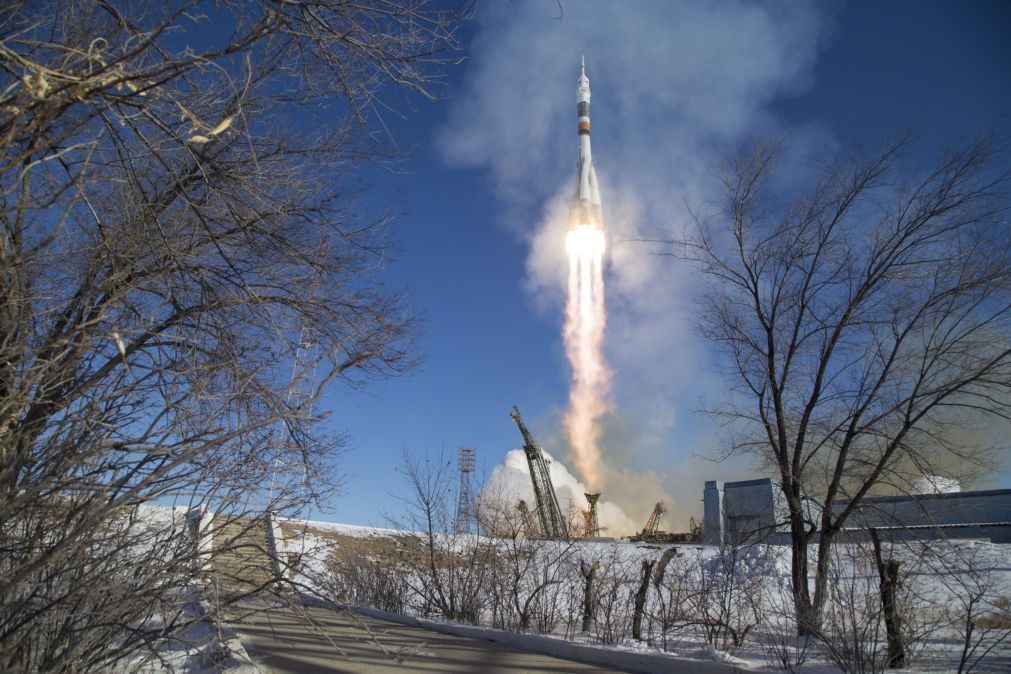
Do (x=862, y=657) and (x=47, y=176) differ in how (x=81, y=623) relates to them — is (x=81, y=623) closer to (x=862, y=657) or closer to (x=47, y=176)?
(x=47, y=176)

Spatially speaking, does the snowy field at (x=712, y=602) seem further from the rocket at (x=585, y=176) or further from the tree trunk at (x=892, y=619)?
the rocket at (x=585, y=176)

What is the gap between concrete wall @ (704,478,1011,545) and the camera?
34.3 ft

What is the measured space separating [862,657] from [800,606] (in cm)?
230

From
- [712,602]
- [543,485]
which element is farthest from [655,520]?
[712,602]

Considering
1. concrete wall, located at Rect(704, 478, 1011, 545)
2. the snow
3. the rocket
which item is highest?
the rocket

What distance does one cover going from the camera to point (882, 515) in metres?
10.2

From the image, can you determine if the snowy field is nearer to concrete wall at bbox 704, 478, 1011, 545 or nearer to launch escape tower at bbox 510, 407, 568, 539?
concrete wall at bbox 704, 478, 1011, 545

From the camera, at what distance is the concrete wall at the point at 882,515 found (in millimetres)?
10469

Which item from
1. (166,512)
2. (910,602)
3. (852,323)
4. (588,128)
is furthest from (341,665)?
(588,128)

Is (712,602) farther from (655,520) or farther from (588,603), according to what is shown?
(655,520)

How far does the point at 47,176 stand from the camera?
4.92 meters

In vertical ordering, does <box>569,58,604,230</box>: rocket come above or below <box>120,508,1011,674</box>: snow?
above

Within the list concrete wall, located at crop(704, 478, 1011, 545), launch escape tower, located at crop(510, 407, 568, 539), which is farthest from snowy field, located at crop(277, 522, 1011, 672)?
launch escape tower, located at crop(510, 407, 568, 539)

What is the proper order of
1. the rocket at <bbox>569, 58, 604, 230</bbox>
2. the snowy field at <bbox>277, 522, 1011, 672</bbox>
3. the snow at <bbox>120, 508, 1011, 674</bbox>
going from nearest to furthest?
the snow at <bbox>120, 508, 1011, 674</bbox> → the snowy field at <bbox>277, 522, 1011, 672</bbox> → the rocket at <bbox>569, 58, 604, 230</bbox>
